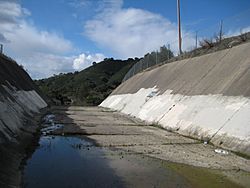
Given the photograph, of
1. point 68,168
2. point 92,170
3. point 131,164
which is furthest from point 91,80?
point 92,170

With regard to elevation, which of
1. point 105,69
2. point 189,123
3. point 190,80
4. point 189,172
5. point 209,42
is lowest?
point 189,172

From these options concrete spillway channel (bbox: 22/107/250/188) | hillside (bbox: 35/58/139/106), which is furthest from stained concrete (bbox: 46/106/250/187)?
hillside (bbox: 35/58/139/106)

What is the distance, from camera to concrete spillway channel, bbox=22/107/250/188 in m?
9.84

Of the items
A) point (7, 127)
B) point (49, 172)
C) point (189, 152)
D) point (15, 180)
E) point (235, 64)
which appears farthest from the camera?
point (235, 64)

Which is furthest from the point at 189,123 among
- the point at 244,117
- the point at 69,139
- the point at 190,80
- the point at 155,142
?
the point at 190,80

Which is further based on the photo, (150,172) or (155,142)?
(155,142)

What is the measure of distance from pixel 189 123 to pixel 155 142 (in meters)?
3.31

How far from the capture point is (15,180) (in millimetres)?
9484

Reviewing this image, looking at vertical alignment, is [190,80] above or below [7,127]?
above

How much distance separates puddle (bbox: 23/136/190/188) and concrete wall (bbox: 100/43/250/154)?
4.08m

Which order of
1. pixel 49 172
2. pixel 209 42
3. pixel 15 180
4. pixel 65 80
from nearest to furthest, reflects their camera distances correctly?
pixel 15 180 → pixel 49 172 → pixel 209 42 → pixel 65 80

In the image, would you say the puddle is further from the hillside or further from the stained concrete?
the hillside

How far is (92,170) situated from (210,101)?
10544 mm

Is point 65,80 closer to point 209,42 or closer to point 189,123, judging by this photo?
point 209,42
